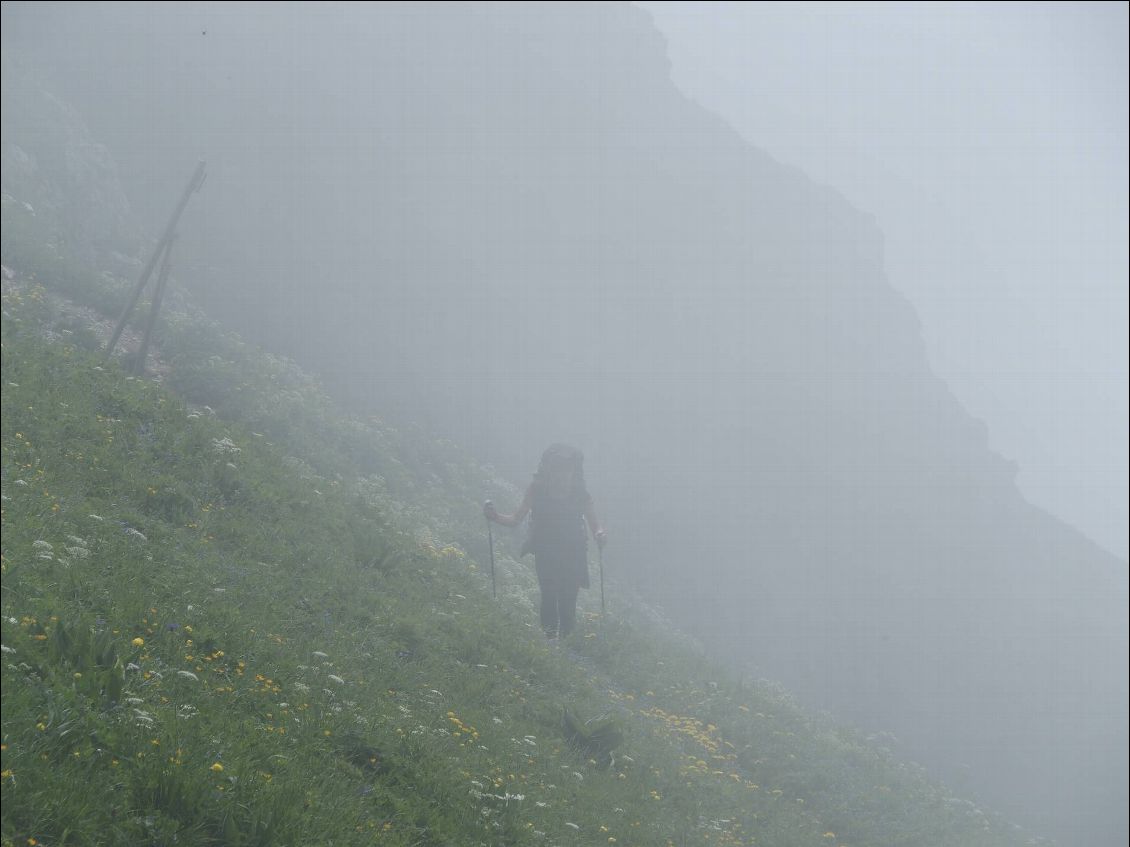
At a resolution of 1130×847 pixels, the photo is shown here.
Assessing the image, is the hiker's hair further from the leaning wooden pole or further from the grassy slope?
the leaning wooden pole

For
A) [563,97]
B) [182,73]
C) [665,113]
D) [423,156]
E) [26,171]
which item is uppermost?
[665,113]

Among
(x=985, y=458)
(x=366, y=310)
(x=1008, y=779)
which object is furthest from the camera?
(x=985, y=458)

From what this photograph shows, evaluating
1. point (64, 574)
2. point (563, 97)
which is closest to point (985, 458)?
point (563, 97)

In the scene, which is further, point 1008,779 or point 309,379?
point 1008,779

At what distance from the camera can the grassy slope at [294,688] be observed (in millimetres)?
4586

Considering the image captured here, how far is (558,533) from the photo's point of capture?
1358cm

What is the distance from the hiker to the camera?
13578 millimetres

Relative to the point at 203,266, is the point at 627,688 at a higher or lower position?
lower

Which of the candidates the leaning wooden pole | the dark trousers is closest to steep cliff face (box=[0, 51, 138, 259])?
the leaning wooden pole

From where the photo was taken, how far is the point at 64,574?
19.8 feet

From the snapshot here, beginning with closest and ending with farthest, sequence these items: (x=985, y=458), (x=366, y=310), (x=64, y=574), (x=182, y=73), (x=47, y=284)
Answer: (x=64, y=574) < (x=47, y=284) < (x=366, y=310) < (x=182, y=73) < (x=985, y=458)

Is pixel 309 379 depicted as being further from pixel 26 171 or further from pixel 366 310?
pixel 366 310

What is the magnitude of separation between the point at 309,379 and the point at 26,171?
10300mm

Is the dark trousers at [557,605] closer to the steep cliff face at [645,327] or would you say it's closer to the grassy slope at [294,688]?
the grassy slope at [294,688]
